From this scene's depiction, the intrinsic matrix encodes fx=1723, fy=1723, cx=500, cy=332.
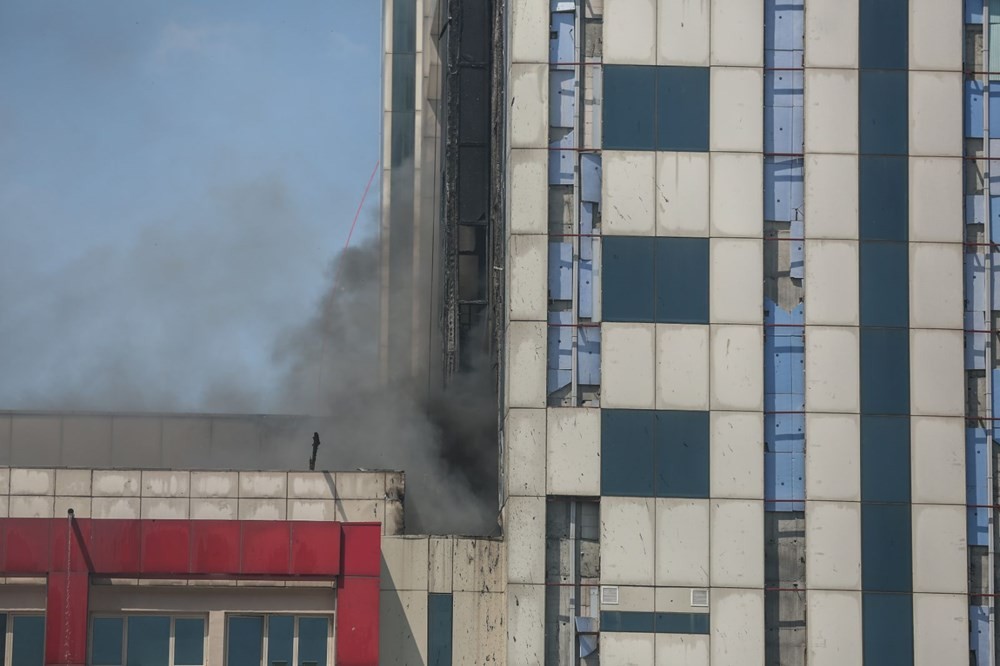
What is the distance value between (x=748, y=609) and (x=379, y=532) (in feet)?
31.0

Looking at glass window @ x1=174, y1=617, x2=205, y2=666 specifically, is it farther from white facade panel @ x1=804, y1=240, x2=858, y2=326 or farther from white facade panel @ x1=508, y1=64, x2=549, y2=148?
white facade panel @ x1=804, y1=240, x2=858, y2=326

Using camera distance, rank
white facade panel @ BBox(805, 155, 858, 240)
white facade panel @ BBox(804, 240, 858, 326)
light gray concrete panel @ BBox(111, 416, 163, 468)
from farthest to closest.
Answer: light gray concrete panel @ BBox(111, 416, 163, 468), white facade panel @ BBox(805, 155, 858, 240), white facade panel @ BBox(804, 240, 858, 326)

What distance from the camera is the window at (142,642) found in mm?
44000

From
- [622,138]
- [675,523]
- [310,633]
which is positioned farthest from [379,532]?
[622,138]

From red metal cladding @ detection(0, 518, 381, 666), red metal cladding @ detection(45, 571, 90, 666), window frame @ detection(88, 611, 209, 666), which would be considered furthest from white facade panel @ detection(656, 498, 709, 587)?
red metal cladding @ detection(45, 571, 90, 666)

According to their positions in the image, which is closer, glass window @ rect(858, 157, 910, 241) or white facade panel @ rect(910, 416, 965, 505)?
white facade panel @ rect(910, 416, 965, 505)

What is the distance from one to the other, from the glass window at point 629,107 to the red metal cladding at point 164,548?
14.8m

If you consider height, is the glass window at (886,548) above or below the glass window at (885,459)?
below

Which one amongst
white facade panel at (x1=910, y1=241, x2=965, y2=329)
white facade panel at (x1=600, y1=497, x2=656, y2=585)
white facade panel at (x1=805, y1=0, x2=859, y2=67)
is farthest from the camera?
white facade panel at (x1=805, y1=0, x2=859, y2=67)

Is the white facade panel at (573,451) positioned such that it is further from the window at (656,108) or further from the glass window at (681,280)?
the window at (656,108)

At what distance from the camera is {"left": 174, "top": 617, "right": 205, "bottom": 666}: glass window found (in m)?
44.2

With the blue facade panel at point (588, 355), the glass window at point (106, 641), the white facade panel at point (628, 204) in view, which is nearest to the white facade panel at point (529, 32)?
the white facade panel at point (628, 204)

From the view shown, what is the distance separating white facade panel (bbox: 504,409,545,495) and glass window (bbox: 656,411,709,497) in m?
2.96

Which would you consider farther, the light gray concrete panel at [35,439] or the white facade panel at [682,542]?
the light gray concrete panel at [35,439]
